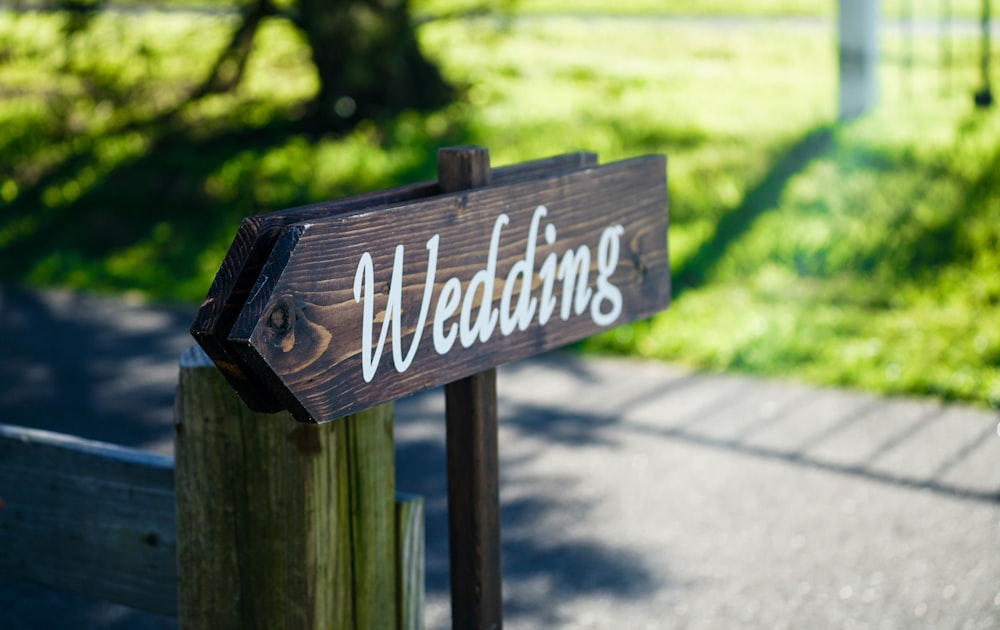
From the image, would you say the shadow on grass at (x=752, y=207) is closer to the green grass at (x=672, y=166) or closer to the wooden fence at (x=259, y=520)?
the green grass at (x=672, y=166)

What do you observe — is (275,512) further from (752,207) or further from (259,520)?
(752,207)

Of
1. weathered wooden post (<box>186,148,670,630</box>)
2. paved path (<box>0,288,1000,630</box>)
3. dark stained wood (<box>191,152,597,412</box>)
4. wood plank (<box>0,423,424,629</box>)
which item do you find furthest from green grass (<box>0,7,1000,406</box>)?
dark stained wood (<box>191,152,597,412</box>)

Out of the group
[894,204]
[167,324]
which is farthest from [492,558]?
[894,204]

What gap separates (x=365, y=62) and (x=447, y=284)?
734cm

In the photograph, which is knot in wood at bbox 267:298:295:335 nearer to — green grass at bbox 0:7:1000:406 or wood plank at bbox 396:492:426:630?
wood plank at bbox 396:492:426:630

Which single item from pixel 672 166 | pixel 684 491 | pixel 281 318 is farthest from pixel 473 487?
pixel 672 166

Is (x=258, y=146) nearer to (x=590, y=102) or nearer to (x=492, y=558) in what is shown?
(x=590, y=102)

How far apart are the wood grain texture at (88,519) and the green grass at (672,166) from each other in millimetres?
3688

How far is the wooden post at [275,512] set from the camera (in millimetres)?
1796

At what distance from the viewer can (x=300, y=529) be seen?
179 cm

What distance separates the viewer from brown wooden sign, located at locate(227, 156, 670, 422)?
1.49m

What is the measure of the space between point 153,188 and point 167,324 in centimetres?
252

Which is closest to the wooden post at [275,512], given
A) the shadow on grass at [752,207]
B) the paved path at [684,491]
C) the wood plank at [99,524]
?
the wood plank at [99,524]

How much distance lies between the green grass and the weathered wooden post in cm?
340
